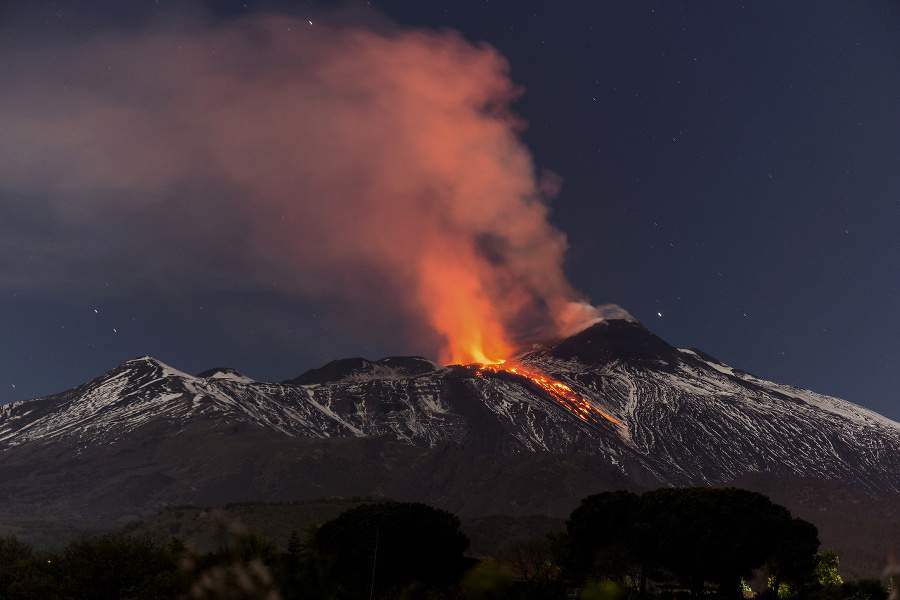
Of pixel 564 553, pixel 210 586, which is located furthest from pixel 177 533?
pixel 210 586

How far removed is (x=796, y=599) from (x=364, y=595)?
36.0 m

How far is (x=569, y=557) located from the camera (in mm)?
64625

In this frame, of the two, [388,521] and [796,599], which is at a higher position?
[388,521]

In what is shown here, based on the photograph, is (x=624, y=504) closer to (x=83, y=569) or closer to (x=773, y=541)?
(x=773, y=541)

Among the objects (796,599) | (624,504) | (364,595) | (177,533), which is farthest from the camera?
(177,533)

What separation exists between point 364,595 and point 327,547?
46.0 feet

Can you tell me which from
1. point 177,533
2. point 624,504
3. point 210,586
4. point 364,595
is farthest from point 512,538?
point 210,586

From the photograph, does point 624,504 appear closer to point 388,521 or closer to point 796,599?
point 796,599

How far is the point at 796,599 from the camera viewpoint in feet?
187

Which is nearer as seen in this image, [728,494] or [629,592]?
[629,592]

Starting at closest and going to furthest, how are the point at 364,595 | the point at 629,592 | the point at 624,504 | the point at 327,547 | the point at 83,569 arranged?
the point at 629,592 → the point at 364,595 → the point at 83,569 → the point at 327,547 → the point at 624,504

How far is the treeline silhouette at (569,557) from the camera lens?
52344 millimetres

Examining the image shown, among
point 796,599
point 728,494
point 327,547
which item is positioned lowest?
point 796,599

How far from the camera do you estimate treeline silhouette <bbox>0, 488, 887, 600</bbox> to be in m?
52.3
